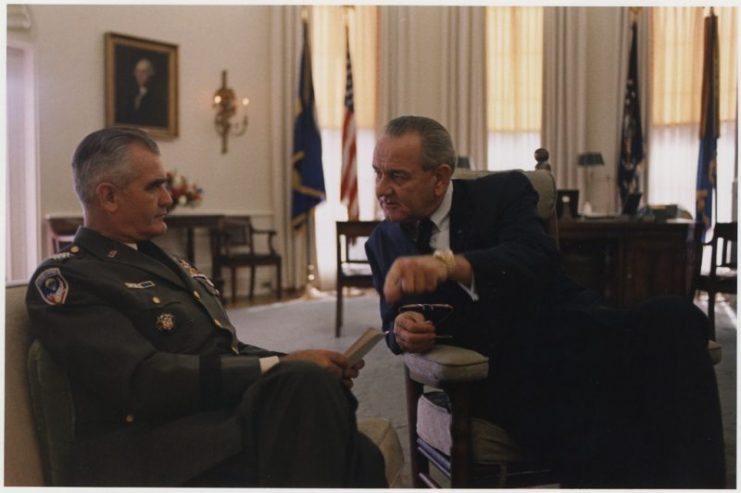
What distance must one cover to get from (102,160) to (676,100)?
721cm

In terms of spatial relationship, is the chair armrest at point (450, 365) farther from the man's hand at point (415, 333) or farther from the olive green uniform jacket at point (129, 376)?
the olive green uniform jacket at point (129, 376)

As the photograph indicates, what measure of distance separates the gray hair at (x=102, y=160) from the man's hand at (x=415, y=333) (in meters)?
0.67

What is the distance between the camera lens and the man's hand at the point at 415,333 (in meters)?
1.58

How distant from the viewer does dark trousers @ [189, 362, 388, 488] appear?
122cm

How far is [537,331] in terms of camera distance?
1.70m

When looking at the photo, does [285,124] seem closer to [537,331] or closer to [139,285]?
[537,331]

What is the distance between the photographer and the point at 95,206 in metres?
1.44

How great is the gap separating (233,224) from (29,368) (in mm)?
5454

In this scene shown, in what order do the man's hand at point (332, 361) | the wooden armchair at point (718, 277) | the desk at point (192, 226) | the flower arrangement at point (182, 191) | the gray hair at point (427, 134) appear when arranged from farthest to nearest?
the flower arrangement at point (182, 191)
the desk at point (192, 226)
the wooden armchair at point (718, 277)
the gray hair at point (427, 134)
the man's hand at point (332, 361)

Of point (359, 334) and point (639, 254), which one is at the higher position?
point (639, 254)

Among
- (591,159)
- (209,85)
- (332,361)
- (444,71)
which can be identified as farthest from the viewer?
(444,71)

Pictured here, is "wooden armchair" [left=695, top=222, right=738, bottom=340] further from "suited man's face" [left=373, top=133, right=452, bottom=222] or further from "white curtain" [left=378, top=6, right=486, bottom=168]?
"white curtain" [left=378, top=6, right=486, bottom=168]

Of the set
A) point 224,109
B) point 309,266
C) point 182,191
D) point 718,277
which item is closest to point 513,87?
point 309,266

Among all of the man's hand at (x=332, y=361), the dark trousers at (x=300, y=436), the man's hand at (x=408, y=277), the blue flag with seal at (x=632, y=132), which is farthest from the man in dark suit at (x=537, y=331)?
the blue flag with seal at (x=632, y=132)
